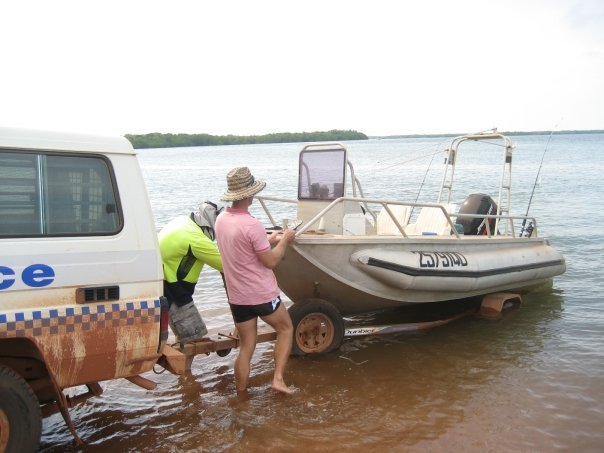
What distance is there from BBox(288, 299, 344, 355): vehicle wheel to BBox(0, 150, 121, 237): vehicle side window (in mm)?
2895

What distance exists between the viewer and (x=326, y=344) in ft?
21.4

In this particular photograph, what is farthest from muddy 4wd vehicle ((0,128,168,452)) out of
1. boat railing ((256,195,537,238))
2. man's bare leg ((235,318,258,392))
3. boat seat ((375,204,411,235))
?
boat seat ((375,204,411,235))

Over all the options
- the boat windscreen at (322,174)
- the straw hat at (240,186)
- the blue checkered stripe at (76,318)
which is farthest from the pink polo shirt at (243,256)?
the boat windscreen at (322,174)

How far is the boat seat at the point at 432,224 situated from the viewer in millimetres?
8078

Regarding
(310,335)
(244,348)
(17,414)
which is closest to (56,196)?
(17,414)

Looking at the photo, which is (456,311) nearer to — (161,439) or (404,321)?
(404,321)

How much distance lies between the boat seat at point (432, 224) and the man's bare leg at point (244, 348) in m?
3.60

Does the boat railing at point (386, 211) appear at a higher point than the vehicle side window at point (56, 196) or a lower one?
lower

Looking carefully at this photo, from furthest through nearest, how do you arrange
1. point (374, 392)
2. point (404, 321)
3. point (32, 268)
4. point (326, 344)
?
point (404, 321) → point (326, 344) → point (374, 392) → point (32, 268)

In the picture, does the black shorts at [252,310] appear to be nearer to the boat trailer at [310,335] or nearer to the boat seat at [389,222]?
the boat trailer at [310,335]

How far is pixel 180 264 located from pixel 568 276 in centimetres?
864

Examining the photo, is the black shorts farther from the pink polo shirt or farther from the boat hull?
the boat hull

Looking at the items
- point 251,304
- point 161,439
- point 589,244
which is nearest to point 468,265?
point 251,304

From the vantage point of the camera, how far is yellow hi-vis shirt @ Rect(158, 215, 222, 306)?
5.18 meters
